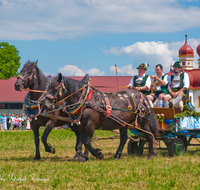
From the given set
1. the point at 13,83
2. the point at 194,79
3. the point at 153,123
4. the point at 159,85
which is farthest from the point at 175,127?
the point at 13,83

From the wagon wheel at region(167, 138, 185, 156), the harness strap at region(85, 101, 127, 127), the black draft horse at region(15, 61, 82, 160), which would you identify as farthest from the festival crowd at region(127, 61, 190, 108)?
the black draft horse at region(15, 61, 82, 160)

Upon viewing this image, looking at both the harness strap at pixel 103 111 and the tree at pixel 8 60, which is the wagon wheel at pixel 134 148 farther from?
the tree at pixel 8 60

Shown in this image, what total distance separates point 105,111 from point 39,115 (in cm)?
183

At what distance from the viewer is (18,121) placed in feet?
88.9

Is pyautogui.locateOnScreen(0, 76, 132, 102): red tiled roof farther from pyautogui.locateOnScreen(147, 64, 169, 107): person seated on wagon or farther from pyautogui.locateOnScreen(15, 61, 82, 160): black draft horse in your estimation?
pyautogui.locateOnScreen(15, 61, 82, 160): black draft horse

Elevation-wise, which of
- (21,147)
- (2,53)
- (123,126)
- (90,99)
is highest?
(2,53)

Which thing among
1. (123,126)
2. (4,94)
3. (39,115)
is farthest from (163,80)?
(4,94)

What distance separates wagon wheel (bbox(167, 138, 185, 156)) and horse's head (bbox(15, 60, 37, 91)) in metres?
4.16

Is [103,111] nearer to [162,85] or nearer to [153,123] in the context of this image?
[153,123]

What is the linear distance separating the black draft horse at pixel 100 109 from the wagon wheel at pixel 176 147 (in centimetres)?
55

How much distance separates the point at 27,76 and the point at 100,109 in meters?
2.09

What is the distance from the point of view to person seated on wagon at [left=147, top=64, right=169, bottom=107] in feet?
30.8

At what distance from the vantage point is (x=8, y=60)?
41.2 m

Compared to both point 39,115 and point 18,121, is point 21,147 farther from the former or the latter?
point 18,121
